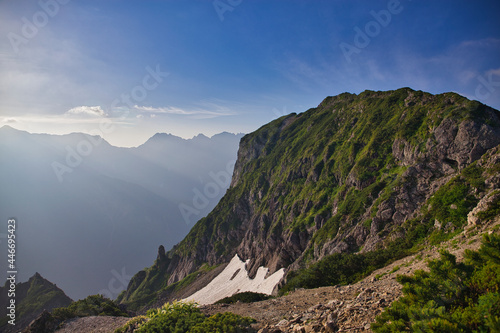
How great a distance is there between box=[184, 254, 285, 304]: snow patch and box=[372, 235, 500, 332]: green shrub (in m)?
68.0

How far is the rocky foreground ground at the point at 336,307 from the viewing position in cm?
1272

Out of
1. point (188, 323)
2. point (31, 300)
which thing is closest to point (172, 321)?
point (188, 323)

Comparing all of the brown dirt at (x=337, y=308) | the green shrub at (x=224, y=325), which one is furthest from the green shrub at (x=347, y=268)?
the green shrub at (x=224, y=325)

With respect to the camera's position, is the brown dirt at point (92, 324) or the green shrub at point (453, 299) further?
the brown dirt at point (92, 324)

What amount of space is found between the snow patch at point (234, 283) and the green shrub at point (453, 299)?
68.0 m

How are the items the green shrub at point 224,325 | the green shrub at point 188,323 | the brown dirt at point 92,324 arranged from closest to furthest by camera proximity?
the green shrub at point 224,325
the green shrub at point 188,323
the brown dirt at point 92,324

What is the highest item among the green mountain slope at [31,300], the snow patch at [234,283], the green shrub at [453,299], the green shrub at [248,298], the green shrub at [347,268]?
the green shrub at [453,299]

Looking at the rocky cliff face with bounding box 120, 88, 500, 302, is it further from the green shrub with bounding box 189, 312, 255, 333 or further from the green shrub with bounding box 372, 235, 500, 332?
the green shrub with bounding box 189, 312, 255, 333

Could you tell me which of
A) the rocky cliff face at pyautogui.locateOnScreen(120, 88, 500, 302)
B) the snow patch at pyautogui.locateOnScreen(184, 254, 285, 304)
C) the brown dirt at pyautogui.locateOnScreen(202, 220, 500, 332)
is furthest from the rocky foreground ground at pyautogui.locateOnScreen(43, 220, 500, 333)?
the snow patch at pyautogui.locateOnScreen(184, 254, 285, 304)

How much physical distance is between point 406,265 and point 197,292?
304 ft

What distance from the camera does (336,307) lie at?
51.4 ft

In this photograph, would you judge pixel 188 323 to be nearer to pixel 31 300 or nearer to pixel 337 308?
pixel 337 308

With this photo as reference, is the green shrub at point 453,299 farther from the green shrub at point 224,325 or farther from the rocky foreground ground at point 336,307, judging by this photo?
the green shrub at point 224,325

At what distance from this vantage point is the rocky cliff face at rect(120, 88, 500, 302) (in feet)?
140
